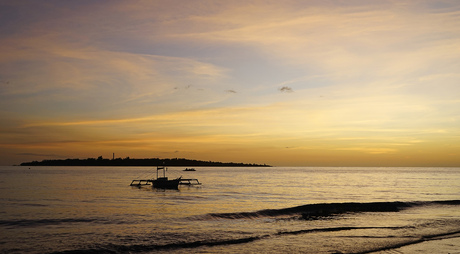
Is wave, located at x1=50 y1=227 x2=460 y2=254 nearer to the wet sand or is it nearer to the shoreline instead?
the shoreline

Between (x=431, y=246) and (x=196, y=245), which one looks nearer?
(x=431, y=246)

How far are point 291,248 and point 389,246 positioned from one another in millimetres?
6057

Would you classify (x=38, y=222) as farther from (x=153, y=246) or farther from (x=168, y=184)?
(x=168, y=184)

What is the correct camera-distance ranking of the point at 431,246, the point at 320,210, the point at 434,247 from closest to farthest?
the point at 434,247
the point at 431,246
the point at 320,210

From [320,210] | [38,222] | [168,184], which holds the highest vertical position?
[168,184]

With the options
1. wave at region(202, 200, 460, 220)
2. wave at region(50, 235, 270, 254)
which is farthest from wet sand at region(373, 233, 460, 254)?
wave at region(202, 200, 460, 220)

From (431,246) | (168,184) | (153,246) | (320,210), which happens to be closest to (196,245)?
(153,246)

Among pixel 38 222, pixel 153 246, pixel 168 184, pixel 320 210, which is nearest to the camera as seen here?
pixel 153 246

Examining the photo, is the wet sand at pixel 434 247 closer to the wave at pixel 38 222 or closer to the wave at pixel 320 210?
the wave at pixel 320 210

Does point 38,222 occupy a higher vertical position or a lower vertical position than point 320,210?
higher

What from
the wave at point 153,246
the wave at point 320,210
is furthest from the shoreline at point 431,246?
the wave at point 320,210

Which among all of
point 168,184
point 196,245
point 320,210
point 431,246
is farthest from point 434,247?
point 168,184

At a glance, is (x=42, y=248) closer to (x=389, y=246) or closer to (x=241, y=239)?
(x=241, y=239)

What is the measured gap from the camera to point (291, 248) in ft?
70.0
